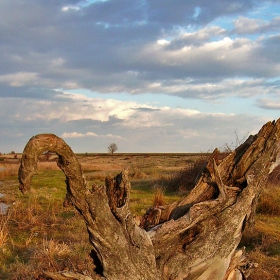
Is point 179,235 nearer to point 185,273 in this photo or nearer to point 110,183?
point 185,273

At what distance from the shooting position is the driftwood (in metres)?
4.65

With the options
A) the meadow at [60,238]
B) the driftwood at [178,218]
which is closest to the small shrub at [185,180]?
the meadow at [60,238]

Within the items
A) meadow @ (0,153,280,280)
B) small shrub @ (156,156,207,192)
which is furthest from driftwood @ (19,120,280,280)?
small shrub @ (156,156,207,192)

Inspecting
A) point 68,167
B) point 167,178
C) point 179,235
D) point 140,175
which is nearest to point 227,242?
point 179,235

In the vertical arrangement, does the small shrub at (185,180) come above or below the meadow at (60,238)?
above

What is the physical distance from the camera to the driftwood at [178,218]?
15.3 ft

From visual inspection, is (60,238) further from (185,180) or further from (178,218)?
(185,180)

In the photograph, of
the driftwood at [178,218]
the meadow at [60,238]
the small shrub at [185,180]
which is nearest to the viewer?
the driftwood at [178,218]

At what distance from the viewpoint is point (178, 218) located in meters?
6.09

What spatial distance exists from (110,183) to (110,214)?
50 cm

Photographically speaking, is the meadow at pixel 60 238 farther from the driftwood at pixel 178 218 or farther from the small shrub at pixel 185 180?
the small shrub at pixel 185 180

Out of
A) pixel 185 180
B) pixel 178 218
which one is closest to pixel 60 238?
pixel 178 218

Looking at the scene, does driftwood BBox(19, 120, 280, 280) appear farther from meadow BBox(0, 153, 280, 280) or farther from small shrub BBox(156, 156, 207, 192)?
small shrub BBox(156, 156, 207, 192)

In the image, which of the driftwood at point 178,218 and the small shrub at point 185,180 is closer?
the driftwood at point 178,218
